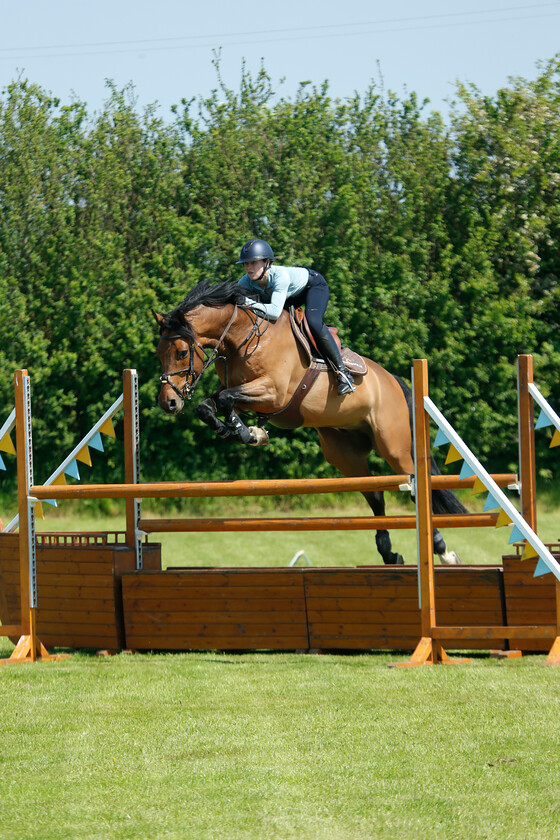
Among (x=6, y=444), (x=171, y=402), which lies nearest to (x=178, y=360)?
(x=171, y=402)

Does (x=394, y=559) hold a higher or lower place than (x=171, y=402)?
lower

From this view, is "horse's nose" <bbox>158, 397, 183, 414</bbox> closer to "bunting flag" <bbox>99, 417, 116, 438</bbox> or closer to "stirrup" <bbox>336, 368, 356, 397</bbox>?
"bunting flag" <bbox>99, 417, 116, 438</bbox>

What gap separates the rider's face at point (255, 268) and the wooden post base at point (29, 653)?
2.49 m

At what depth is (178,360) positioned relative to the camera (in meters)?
5.95

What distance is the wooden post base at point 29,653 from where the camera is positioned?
226 inches

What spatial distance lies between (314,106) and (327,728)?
48.9 feet

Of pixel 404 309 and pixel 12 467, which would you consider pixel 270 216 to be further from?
pixel 12 467

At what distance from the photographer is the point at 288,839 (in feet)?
9.05

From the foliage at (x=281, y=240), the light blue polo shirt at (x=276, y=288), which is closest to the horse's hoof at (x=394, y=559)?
the light blue polo shirt at (x=276, y=288)

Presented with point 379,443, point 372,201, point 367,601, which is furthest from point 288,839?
point 372,201

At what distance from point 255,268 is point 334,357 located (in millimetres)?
771

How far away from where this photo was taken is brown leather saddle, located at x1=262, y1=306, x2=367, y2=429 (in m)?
6.45

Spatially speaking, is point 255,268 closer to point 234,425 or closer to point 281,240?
point 234,425

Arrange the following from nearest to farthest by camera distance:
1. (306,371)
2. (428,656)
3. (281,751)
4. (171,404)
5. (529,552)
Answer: (281,751) < (529,552) < (428,656) < (171,404) < (306,371)
